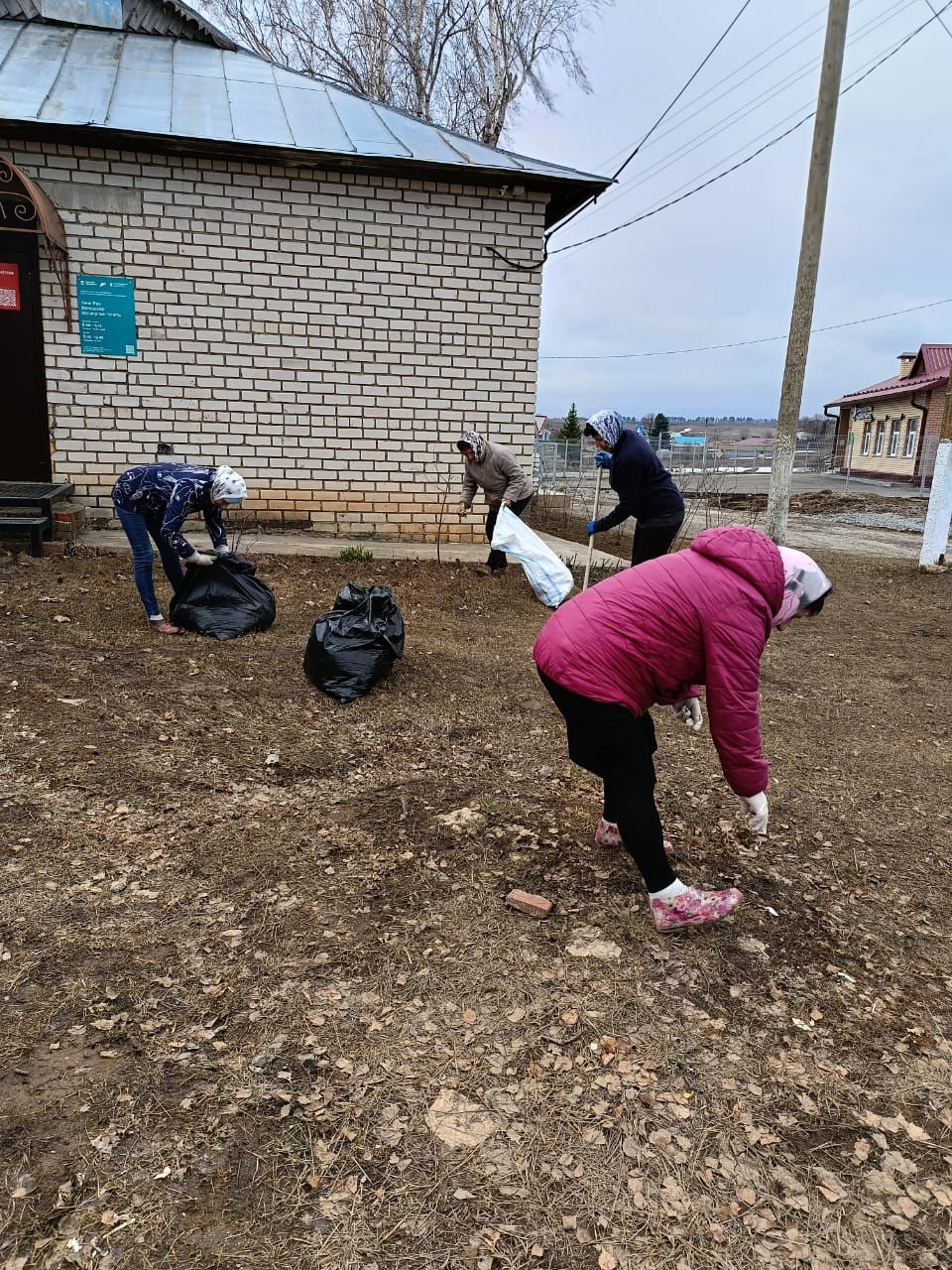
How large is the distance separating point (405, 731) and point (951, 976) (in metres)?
2.44

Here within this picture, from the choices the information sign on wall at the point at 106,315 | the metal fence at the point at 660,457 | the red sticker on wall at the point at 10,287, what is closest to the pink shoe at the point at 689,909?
the information sign on wall at the point at 106,315

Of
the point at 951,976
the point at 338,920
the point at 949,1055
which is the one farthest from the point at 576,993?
the point at 951,976

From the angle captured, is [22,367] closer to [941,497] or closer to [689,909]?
[689,909]

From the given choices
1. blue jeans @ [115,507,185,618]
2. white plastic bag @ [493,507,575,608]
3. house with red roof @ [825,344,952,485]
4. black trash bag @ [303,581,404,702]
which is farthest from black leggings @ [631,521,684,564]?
house with red roof @ [825,344,952,485]

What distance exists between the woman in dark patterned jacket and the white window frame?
30.5 meters

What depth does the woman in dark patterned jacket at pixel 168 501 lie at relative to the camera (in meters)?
4.64

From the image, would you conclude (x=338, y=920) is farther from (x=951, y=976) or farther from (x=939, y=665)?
(x=939, y=665)

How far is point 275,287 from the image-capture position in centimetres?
796

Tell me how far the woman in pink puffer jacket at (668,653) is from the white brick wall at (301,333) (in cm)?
652

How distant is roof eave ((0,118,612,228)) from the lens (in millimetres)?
7188

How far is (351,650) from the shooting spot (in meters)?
4.32

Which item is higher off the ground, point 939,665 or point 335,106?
point 335,106

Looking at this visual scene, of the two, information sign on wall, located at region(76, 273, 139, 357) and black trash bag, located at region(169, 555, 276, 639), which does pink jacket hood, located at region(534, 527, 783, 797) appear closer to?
black trash bag, located at region(169, 555, 276, 639)

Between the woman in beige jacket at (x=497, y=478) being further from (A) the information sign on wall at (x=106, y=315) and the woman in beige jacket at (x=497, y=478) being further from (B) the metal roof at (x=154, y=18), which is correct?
(B) the metal roof at (x=154, y=18)
